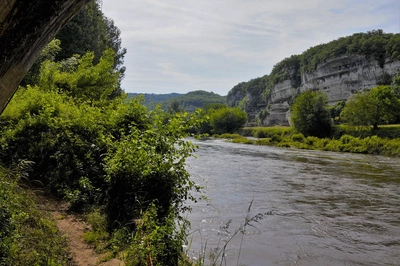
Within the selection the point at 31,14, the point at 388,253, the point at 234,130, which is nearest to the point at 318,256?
the point at 388,253

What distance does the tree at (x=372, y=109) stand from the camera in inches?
1751

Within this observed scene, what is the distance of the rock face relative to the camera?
9519 centimetres

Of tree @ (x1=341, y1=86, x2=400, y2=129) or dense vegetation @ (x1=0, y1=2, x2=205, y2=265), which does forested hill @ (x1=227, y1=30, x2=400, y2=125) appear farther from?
dense vegetation @ (x1=0, y1=2, x2=205, y2=265)

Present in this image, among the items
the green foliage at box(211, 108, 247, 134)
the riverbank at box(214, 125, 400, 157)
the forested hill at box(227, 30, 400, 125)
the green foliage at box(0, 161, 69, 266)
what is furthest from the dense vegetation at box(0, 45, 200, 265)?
the forested hill at box(227, 30, 400, 125)

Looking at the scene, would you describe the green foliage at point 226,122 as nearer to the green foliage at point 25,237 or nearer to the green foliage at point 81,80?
the green foliage at point 81,80

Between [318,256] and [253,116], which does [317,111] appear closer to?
[318,256]

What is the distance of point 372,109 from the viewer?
146ft

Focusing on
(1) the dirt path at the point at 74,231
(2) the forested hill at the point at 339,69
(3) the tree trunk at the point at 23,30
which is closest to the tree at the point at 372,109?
(1) the dirt path at the point at 74,231

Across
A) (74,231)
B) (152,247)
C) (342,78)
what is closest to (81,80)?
(74,231)

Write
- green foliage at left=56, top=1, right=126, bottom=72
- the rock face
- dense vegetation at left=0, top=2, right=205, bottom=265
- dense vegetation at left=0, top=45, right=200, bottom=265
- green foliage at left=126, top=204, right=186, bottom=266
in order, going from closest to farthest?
green foliage at left=126, top=204, right=186, bottom=266 < dense vegetation at left=0, top=2, right=205, bottom=265 < dense vegetation at left=0, top=45, right=200, bottom=265 < green foliage at left=56, top=1, right=126, bottom=72 < the rock face

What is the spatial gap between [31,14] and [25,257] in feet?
10.4

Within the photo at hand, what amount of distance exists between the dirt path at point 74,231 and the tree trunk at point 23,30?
9.26ft

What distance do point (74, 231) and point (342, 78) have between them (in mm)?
117459

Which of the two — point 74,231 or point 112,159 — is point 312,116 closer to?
point 112,159
